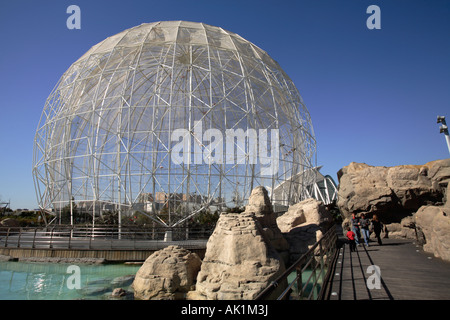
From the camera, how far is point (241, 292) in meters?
6.36

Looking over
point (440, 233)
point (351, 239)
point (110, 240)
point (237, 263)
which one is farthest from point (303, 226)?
point (110, 240)

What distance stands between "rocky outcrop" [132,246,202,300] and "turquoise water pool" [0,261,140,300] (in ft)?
3.83

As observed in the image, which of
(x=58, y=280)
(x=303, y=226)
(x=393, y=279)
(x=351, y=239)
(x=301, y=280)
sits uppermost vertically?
(x=301, y=280)

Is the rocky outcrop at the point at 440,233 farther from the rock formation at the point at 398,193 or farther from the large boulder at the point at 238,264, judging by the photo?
the rock formation at the point at 398,193

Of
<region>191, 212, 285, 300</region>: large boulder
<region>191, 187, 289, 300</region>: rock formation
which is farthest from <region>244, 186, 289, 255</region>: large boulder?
<region>191, 212, 285, 300</region>: large boulder

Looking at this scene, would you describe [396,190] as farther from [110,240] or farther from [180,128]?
[110,240]

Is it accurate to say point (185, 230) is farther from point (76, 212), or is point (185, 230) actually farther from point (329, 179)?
point (329, 179)

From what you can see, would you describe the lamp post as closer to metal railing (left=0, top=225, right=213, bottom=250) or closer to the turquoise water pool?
metal railing (left=0, top=225, right=213, bottom=250)

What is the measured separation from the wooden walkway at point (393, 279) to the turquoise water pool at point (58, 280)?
6.60 metres

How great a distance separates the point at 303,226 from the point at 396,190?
6512 millimetres

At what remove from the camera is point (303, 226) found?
39.7 feet

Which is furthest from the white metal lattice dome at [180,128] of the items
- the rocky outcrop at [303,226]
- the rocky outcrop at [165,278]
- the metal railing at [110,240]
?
the rocky outcrop at [165,278]

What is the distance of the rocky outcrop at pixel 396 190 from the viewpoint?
45.8ft
